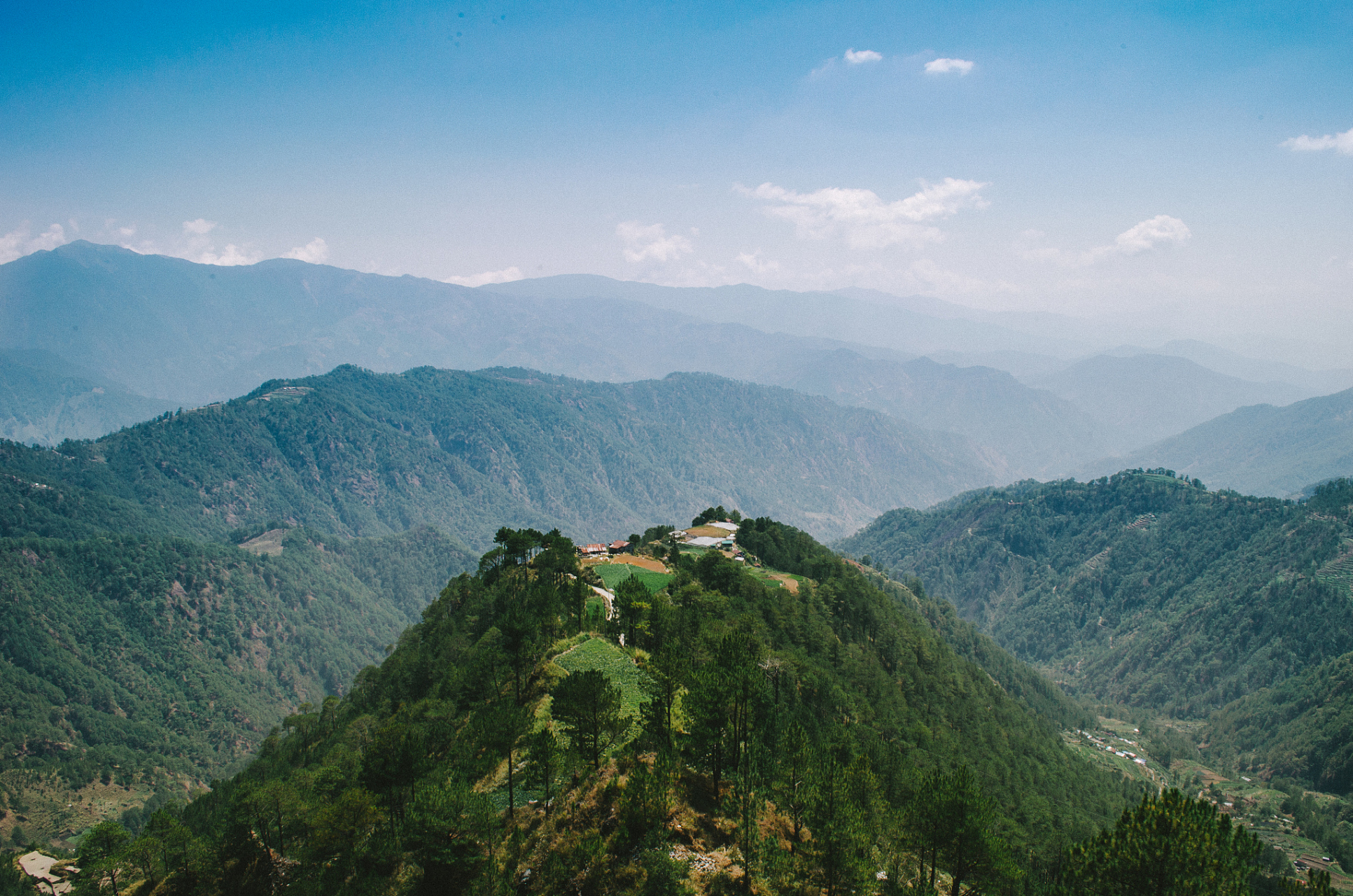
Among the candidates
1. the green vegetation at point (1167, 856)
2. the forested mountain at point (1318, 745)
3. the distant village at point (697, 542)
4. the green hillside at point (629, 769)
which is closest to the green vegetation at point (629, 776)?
the green hillside at point (629, 769)

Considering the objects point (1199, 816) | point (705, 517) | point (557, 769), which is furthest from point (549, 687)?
point (705, 517)

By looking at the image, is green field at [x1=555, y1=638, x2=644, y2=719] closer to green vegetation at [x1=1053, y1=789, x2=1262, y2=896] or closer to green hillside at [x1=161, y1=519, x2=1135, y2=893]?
green hillside at [x1=161, y1=519, x2=1135, y2=893]

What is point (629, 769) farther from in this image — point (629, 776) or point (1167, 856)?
point (1167, 856)

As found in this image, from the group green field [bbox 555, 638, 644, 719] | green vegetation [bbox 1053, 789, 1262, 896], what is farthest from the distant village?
green vegetation [bbox 1053, 789, 1262, 896]

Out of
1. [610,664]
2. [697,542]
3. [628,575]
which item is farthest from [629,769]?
[697,542]

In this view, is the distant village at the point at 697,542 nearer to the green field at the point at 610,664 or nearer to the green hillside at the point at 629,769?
the green hillside at the point at 629,769

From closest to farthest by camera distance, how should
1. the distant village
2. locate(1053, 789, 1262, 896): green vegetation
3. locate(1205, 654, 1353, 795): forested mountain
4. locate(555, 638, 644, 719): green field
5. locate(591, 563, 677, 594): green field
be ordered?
locate(1053, 789, 1262, 896): green vegetation
locate(555, 638, 644, 719): green field
locate(591, 563, 677, 594): green field
the distant village
locate(1205, 654, 1353, 795): forested mountain

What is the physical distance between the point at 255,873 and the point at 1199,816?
64.0 metres

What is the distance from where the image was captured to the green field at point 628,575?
4023 inches

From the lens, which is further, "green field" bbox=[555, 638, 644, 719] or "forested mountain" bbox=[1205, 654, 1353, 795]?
"forested mountain" bbox=[1205, 654, 1353, 795]

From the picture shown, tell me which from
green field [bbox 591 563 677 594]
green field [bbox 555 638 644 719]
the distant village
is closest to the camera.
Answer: green field [bbox 555 638 644 719]

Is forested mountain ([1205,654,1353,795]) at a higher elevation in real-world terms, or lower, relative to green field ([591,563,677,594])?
lower

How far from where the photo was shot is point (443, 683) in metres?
79.9

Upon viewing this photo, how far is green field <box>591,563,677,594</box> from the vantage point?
102188 mm
